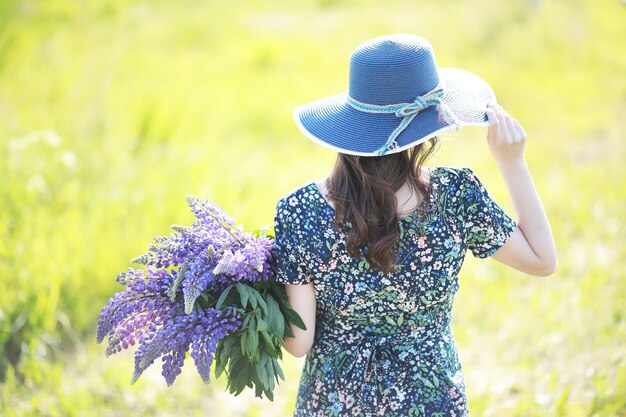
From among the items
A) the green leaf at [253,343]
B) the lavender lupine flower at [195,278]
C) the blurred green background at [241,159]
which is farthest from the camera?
the blurred green background at [241,159]

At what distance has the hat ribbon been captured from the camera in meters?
1.72

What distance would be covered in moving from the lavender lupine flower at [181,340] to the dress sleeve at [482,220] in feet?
2.06

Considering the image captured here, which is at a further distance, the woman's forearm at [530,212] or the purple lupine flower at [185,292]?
the woman's forearm at [530,212]

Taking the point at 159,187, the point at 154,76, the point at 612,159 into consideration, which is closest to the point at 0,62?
the point at 154,76

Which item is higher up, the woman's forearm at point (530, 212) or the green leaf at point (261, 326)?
the woman's forearm at point (530, 212)

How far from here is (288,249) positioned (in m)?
1.77

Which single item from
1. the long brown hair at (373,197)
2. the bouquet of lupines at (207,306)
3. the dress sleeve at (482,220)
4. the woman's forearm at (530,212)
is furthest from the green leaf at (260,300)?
the woman's forearm at (530,212)

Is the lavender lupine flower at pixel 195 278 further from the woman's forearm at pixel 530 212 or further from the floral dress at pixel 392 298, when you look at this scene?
the woman's forearm at pixel 530 212

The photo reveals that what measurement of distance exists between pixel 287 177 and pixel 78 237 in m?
1.93

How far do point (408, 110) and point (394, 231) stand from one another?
11.6 inches

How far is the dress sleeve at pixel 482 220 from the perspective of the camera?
1786mm

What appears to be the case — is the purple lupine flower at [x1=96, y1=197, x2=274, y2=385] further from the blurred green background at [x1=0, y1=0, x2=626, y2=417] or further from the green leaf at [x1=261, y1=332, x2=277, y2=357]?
the blurred green background at [x1=0, y1=0, x2=626, y2=417]

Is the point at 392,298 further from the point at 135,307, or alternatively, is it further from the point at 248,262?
the point at 135,307

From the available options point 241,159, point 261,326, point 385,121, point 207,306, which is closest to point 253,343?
point 261,326
